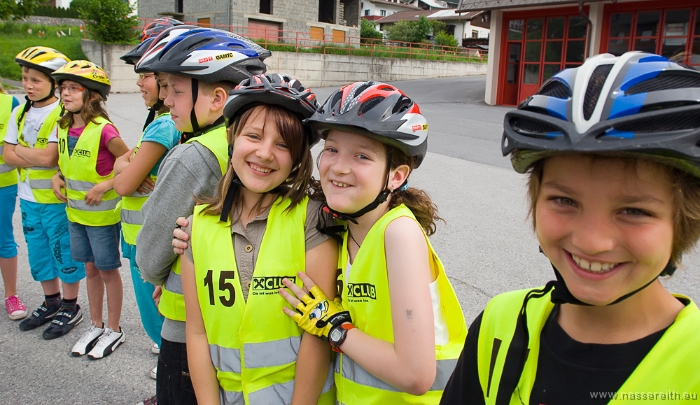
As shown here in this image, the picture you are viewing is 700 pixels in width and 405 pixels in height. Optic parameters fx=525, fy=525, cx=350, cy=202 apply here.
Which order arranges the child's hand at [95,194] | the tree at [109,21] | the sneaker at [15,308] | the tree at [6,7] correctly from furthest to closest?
the tree at [109,21] → the tree at [6,7] → the sneaker at [15,308] → the child's hand at [95,194]

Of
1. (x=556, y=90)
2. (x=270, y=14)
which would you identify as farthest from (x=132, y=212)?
(x=270, y=14)

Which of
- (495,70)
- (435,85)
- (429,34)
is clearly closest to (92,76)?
(495,70)

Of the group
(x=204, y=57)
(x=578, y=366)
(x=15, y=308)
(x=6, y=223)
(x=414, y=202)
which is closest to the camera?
(x=578, y=366)

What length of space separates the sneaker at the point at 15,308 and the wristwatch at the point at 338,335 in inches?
155

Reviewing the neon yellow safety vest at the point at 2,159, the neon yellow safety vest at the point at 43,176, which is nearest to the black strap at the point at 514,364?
the neon yellow safety vest at the point at 43,176

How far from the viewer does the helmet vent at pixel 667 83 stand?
122cm

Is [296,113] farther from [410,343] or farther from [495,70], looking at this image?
[495,70]

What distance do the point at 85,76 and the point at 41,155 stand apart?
0.83 m

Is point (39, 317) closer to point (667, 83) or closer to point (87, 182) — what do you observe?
point (87, 182)

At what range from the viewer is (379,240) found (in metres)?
1.97

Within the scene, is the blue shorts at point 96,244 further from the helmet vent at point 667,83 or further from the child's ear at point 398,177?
the helmet vent at point 667,83

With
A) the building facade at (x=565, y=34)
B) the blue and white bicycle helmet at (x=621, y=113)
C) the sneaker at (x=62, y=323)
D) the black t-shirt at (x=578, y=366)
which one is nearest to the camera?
the blue and white bicycle helmet at (x=621, y=113)

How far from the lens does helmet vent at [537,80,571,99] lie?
1.32 meters

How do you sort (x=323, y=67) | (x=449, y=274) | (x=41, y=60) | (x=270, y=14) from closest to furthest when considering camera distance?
(x=41, y=60)
(x=449, y=274)
(x=323, y=67)
(x=270, y=14)
